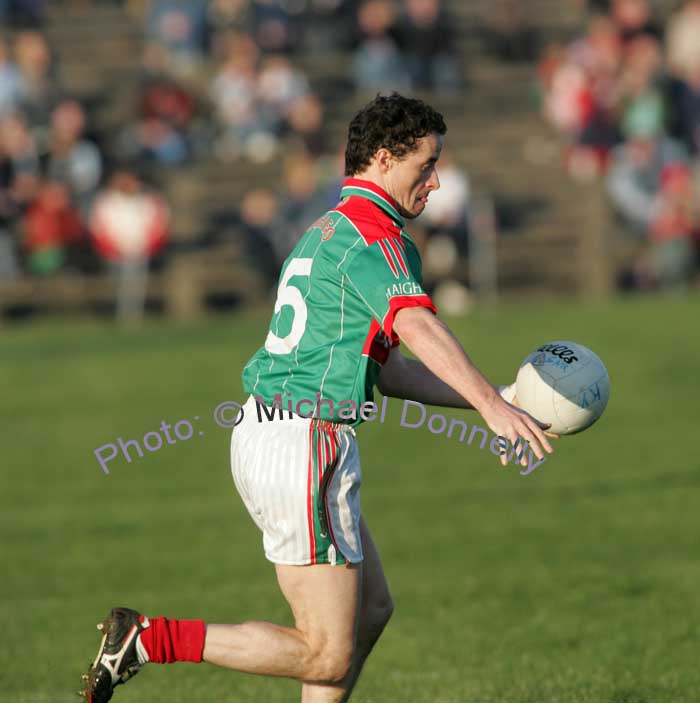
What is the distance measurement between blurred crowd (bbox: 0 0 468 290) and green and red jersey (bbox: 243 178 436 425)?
1435cm

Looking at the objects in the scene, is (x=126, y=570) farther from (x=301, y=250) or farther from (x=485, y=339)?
(x=485, y=339)

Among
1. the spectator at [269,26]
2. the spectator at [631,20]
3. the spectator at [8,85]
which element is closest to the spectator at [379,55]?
the spectator at [269,26]

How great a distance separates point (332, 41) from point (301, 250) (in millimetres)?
19899

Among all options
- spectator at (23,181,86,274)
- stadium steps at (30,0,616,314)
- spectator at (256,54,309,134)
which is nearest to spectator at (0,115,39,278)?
spectator at (23,181,86,274)

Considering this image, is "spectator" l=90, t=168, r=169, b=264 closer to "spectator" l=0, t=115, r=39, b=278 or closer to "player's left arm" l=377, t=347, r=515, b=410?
"spectator" l=0, t=115, r=39, b=278

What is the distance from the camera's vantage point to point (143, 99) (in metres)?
21.7

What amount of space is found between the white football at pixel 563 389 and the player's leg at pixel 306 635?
2.95 ft

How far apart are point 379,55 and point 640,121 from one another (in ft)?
13.4

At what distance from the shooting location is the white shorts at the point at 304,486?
541 centimetres

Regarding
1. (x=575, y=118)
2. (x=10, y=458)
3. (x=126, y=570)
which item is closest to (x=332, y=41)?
(x=575, y=118)

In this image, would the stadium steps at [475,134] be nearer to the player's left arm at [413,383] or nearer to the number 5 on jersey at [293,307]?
the player's left arm at [413,383]

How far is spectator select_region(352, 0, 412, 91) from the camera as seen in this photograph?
23.7 meters

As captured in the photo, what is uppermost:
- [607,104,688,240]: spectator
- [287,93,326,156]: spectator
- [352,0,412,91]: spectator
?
[352,0,412,91]: spectator

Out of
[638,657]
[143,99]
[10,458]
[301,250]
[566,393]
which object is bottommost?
[638,657]
